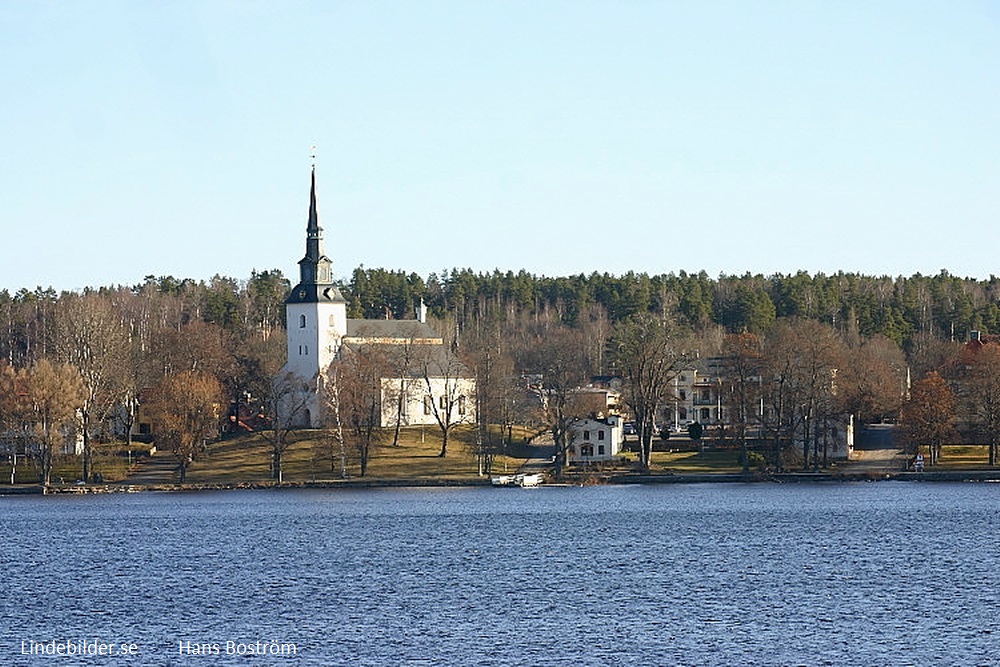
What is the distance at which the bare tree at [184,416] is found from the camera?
310 feet

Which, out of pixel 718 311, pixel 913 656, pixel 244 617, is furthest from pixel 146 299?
pixel 913 656

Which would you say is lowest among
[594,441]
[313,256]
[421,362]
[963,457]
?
[963,457]

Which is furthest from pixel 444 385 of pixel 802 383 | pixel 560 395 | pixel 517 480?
pixel 802 383

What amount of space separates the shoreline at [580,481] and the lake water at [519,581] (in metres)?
6.51

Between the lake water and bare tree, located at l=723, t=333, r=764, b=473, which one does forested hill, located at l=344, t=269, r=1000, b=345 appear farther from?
the lake water

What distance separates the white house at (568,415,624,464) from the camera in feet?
337

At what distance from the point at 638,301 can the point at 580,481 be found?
7936 centimetres

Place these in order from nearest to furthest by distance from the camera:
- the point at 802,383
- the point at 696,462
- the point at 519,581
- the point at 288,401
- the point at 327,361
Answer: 1. the point at 519,581
2. the point at 802,383
3. the point at 696,462
4. the point at 288,401
5. the point at 327,361

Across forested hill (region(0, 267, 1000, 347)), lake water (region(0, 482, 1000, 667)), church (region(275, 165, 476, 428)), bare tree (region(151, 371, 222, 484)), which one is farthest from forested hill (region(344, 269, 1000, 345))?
lake water (region(0, 482, 1000, 667))

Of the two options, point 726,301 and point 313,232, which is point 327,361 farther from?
point 726,301

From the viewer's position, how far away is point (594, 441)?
340ft

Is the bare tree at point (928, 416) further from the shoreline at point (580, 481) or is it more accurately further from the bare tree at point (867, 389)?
the bare tree at point (867, 389)

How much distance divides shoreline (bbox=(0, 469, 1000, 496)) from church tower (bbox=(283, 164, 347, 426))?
18.7m

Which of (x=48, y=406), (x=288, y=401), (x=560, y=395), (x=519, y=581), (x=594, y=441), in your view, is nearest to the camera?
(x=519, y=581)
